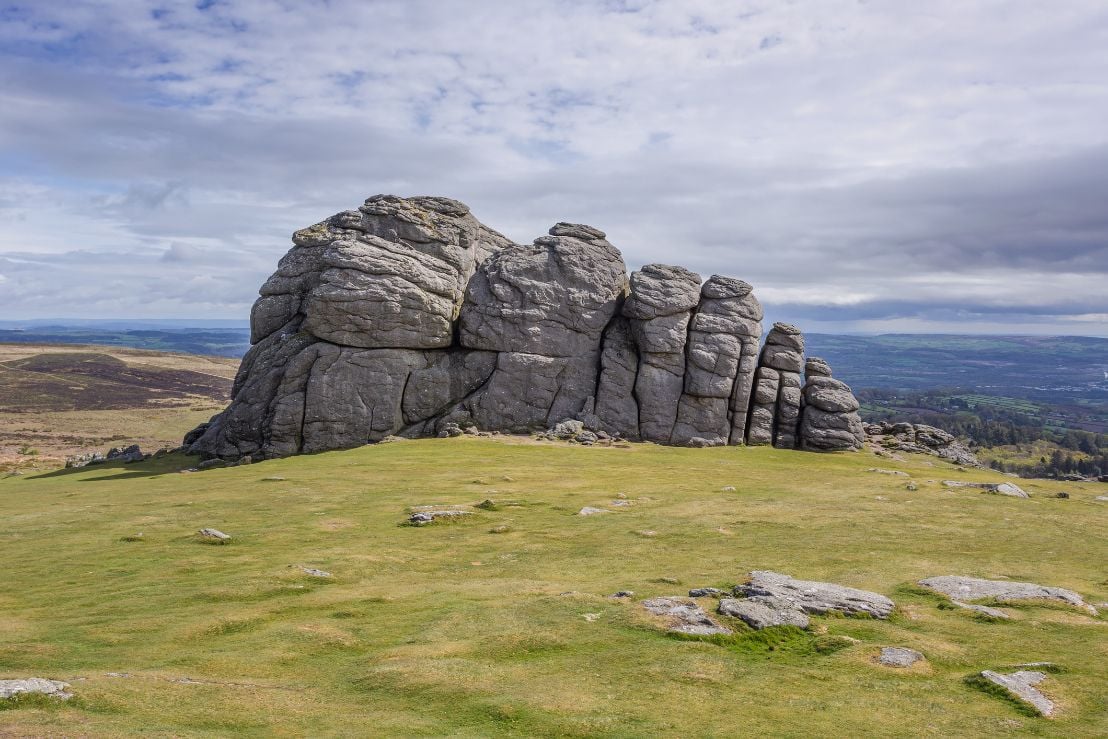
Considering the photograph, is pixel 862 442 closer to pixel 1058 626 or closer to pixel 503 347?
pixel 503 347

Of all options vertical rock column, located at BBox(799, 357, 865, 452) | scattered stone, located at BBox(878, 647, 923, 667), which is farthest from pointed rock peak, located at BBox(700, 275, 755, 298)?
scattered stone, located at BBox(878, 647, 923, 667)

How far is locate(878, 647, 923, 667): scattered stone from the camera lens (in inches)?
948

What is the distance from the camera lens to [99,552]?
1681 inches

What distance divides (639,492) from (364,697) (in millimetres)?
40437

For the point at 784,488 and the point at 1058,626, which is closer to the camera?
the point at 1058,626

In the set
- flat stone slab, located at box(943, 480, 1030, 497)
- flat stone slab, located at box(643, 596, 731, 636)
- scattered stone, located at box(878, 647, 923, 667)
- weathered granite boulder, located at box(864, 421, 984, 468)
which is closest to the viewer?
scattered stone, located at box(878, 647, 923, 667)

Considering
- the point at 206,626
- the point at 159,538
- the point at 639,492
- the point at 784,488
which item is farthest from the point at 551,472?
the point at 206,626

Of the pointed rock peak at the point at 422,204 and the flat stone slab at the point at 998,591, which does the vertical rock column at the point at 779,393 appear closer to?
the pointed rock peak at the point at 422,204

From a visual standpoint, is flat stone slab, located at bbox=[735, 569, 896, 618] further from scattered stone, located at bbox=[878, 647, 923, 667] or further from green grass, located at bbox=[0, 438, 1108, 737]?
scattered stone, located at bbox=[878, 647, 923, 667]

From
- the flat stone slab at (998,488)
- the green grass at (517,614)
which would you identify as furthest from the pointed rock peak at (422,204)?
the flat stone slab at (998,488)

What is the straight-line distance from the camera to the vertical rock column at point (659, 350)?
3676 inches

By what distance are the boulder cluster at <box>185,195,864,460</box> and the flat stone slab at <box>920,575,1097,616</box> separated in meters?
58.2

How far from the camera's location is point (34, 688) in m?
19.8

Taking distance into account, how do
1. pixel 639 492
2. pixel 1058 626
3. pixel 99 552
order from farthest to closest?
pixel 639 492 < pixel 99 552 < pixel 1058 626
